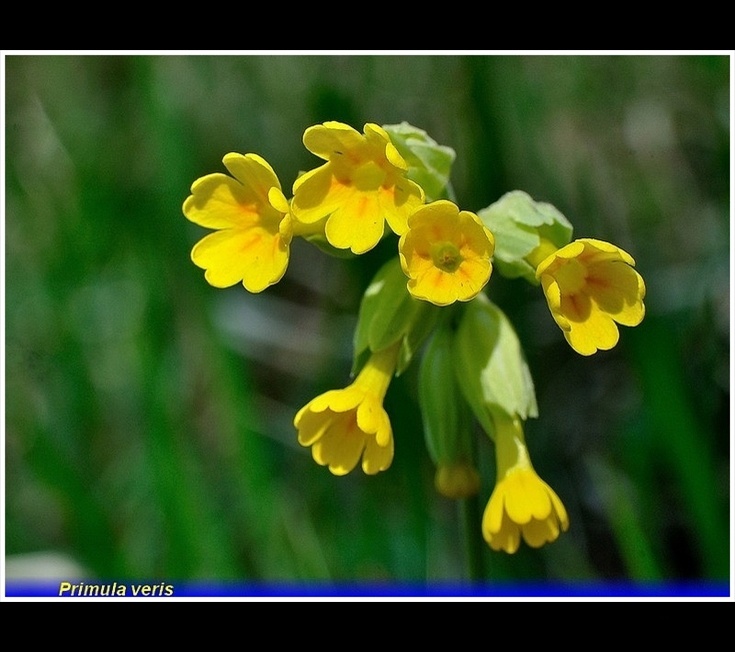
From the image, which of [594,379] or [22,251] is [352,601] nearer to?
[594,379]

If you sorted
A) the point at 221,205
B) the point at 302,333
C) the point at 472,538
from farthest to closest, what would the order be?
the point at 302,333, the point at 472,538, the point at 221,205

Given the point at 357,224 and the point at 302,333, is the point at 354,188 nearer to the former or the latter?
the point at 357,224

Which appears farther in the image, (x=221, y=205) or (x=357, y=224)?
(x=221, y=205)

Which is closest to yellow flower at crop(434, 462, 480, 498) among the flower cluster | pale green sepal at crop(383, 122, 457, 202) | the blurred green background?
the flower cluster

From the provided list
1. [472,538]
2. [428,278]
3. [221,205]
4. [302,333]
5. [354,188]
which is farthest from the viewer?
[302,333]

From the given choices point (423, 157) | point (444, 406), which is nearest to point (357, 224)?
point (423, 157)

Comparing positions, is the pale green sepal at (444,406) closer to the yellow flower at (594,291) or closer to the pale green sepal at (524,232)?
the pale green sepal at (524,232)

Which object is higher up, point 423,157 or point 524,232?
point 423,157
